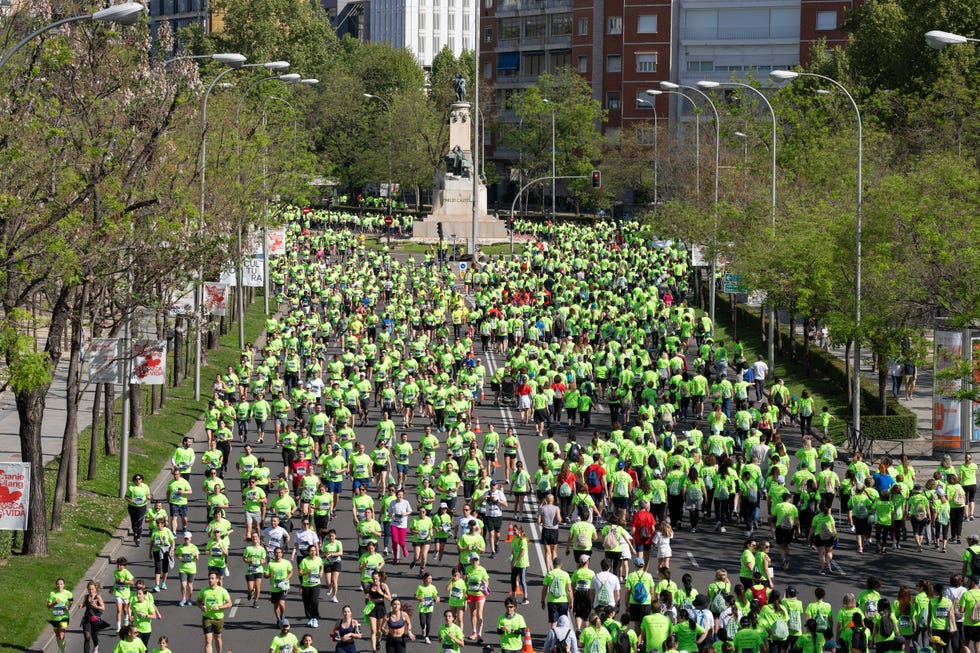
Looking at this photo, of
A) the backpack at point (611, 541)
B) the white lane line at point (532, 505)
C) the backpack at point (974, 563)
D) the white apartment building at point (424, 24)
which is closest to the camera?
the backpack at point (974, 563)

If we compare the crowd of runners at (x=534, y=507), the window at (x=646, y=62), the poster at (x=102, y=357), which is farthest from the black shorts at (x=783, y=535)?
the window at (x=646, y=62)

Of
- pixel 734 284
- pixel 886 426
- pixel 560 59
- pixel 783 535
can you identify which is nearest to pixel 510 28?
pixel 560 59

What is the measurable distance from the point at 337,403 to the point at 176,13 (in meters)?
146

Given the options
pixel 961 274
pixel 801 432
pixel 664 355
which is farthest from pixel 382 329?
pixel 961 274

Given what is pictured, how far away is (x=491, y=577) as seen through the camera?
24453mm

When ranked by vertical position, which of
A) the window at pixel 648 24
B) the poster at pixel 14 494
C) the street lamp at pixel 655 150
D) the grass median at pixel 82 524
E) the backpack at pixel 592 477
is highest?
the window at pixel 648 24

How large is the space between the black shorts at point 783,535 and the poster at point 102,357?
36.6 feet

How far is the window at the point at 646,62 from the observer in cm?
11850

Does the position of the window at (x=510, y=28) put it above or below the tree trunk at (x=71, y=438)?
above

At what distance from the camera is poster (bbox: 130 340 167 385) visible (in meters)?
29.5

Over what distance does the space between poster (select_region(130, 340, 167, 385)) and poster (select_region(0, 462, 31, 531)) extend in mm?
6761

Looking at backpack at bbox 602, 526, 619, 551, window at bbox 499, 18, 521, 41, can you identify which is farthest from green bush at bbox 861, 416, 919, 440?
window at bbox 499, 18, 521, 41

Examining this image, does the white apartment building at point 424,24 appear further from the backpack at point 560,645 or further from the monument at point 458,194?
the backpack at point 560,645

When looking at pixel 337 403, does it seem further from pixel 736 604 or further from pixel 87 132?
pixel 736 604
